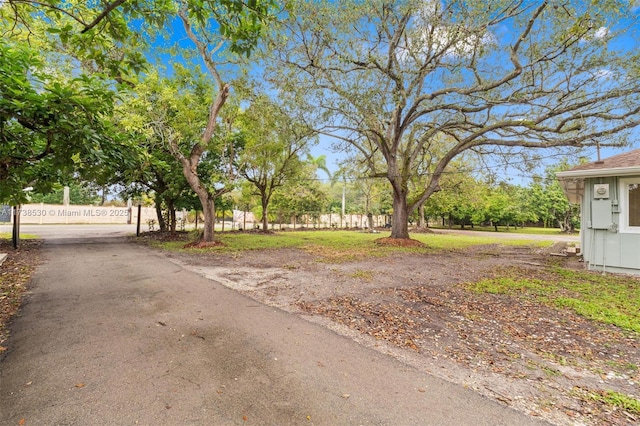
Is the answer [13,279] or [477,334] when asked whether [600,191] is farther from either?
[13,279]

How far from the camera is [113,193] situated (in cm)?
1551

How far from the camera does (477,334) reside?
3535 millimetres

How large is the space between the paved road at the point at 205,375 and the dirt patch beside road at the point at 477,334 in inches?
12.1

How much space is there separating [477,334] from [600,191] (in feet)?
20.6

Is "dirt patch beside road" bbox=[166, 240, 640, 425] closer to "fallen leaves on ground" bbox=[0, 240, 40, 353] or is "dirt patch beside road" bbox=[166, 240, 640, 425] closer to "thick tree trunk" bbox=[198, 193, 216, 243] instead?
"fallen leaves on ground" bbox=[0, 240, 40, 353]

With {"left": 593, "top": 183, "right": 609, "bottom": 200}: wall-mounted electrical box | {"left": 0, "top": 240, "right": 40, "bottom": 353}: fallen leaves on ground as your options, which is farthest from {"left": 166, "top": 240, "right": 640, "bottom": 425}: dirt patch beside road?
{"left": 593, "top": 183, "right": 609, "bottom": 200}: wall-mounted electrical box

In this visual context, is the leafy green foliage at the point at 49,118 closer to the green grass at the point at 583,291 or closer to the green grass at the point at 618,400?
the green grass at the point at 618,400

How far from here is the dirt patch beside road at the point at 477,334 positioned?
239cm

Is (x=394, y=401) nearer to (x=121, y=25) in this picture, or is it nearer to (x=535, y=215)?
(x=121, y=25)

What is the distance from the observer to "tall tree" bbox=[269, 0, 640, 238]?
8281mm

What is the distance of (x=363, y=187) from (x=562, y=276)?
2217 centimetres

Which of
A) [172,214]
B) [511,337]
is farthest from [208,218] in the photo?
[511,337]

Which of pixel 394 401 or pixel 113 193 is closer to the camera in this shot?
pixel 394 401

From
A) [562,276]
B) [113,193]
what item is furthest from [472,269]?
[113,193]
